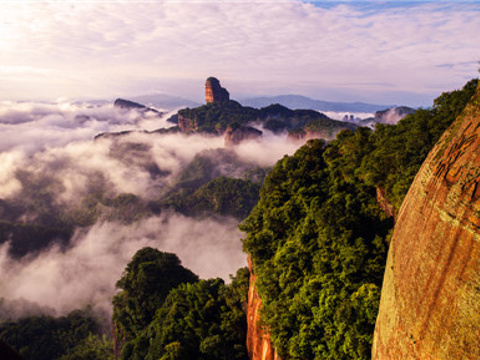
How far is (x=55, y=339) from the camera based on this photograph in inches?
2040

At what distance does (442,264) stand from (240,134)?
5580 inches

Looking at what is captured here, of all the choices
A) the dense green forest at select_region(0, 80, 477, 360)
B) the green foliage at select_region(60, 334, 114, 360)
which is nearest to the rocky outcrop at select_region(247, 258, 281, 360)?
the dense green forest at select_region(0, 80, 477, 360)

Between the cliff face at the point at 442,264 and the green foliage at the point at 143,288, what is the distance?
3500cm

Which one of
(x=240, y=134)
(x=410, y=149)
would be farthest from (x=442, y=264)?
(x=240, y=134)

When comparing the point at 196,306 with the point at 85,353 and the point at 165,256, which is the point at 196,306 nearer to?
the point at 165,256

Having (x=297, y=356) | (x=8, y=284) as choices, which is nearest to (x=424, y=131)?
A: (x=297, y=356)

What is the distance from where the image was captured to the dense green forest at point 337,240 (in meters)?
14.2

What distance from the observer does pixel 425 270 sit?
881cm

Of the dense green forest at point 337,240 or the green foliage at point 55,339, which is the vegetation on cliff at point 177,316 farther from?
the green foliage at point 55,339

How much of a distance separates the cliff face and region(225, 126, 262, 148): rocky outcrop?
138m

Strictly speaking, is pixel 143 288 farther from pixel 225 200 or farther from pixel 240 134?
pixel 240 134

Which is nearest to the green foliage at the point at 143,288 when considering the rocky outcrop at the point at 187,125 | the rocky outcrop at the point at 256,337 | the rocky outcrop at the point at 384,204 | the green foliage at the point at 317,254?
the rocky outcrop at the point at 256,337

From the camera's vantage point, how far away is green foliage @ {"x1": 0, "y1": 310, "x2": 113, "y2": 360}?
157ft

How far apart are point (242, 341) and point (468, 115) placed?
2571 cm
